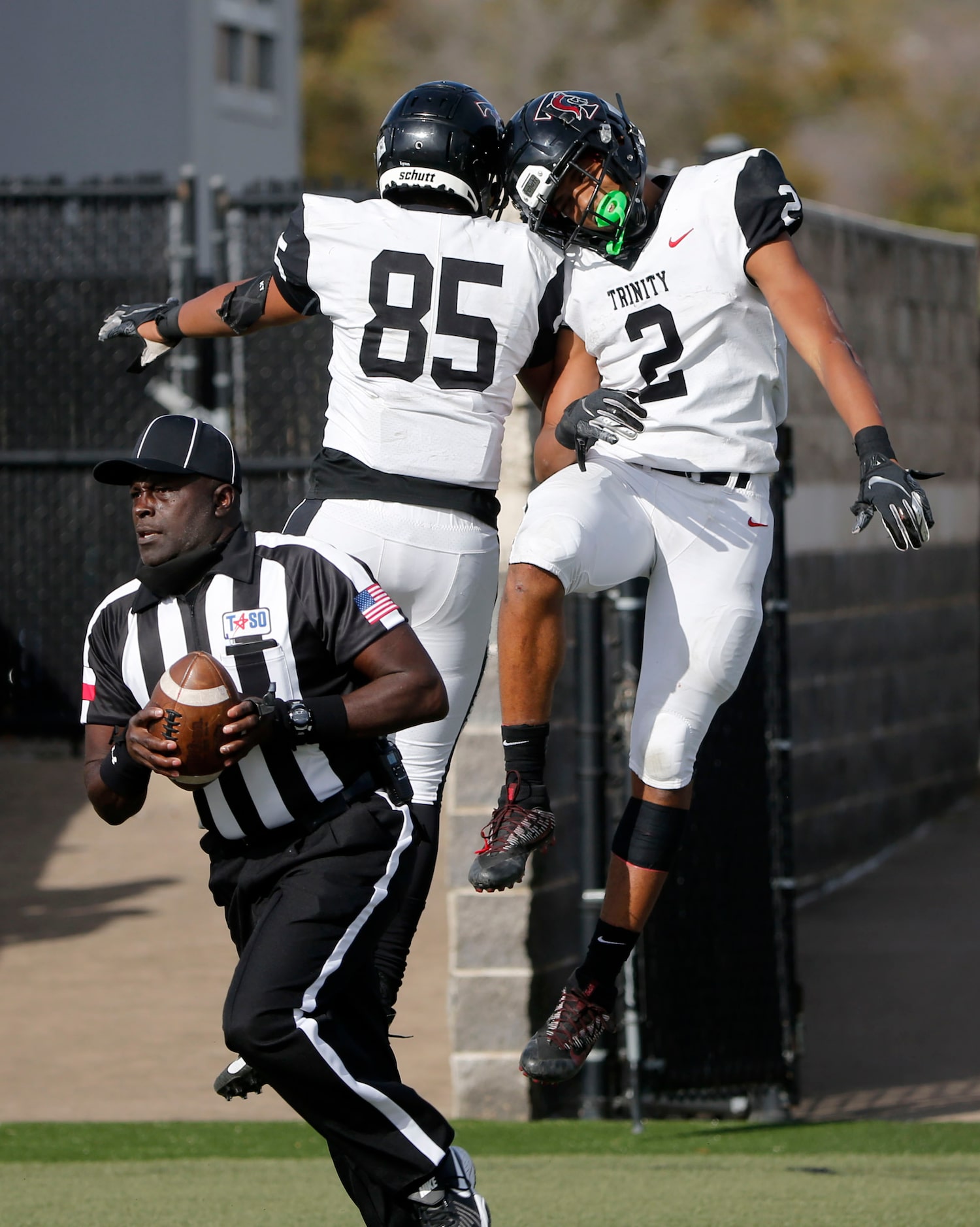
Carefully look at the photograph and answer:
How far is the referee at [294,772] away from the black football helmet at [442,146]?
823mm

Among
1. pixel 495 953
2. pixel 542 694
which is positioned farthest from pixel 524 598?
Answer: pixel 495 953

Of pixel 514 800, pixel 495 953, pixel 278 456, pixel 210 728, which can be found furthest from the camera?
pixel 278 456

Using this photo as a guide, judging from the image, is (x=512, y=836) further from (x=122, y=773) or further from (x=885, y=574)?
(x=885, y=574)

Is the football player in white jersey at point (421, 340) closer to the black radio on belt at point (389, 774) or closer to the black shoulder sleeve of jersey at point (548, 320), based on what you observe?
the black shoulder sleeve of jersey at point (548, 320)

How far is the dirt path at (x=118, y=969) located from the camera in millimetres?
9219

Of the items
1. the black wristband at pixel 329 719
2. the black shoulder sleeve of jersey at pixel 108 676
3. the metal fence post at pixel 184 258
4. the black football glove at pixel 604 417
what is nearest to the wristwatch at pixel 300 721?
the black wristband at pixel 329 719

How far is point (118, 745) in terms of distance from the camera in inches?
186

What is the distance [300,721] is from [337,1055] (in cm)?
80

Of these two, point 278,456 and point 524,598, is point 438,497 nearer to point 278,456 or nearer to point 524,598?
point 524,598

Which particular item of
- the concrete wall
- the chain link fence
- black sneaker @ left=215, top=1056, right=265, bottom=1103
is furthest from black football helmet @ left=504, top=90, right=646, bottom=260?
the chain link fence

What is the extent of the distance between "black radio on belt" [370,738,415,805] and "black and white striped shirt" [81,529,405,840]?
85 mm

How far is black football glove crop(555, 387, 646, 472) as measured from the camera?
4820 mm

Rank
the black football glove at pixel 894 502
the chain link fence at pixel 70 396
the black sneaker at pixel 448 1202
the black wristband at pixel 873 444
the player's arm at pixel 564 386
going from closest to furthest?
the black football glove at pixel 894 502, the black wristband at pixel 873 444, the black sneaker at pixel 448 1202, the player's arm at pixel 564 386, the chain link fence at pixel 70 396

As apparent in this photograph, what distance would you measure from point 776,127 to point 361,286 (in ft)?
210
